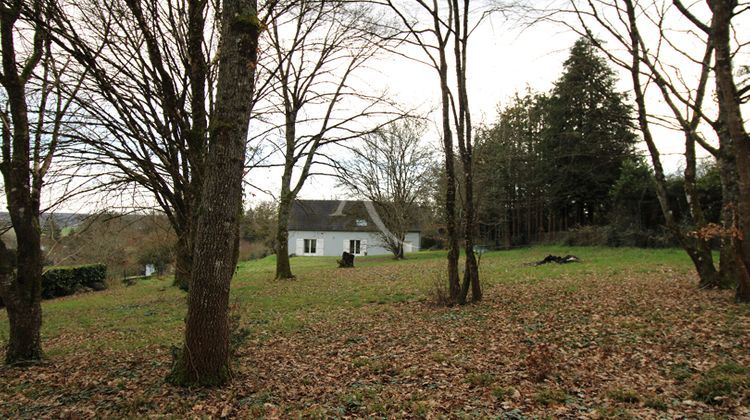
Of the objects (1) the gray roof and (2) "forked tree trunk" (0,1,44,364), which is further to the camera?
(1) the gray roof

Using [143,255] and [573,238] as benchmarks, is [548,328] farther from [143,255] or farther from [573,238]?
[143,255]

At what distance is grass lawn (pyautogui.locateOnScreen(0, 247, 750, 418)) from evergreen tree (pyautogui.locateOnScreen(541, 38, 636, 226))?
1933 cm

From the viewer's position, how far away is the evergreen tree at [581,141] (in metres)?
26.7

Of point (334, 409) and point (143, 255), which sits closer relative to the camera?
point (334, 409)

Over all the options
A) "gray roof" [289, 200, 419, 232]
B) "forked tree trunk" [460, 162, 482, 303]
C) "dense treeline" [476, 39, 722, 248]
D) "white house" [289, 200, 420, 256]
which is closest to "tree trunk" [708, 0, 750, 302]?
"forked tree trunk" [460, 162, 482, 303]

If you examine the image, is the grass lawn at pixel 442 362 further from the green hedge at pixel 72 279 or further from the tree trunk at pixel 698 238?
the green hedge at pixel 72 279

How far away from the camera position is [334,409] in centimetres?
416

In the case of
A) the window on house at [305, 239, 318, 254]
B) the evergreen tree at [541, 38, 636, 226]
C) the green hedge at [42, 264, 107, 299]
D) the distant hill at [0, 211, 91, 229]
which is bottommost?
the green hedge at [42, 264, 107, 299]

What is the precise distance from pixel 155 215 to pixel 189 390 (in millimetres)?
10103

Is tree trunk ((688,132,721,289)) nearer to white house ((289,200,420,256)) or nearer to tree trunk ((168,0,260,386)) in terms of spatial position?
tree trunk ((168,0,260,386))

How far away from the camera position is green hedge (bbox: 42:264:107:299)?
18.9m

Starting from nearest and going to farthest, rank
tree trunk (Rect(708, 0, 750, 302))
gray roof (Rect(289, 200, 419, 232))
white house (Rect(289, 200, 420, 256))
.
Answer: tree trunk (Rect(708, 0, 750, 302)), gray roof (Rect(289, 200, 419, 232)), white house (Rect(289, 200, 420, 256))

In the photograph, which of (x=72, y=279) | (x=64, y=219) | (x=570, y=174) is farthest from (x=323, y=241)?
(x=64, y=219)

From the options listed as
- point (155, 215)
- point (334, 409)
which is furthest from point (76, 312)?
point (334, 409)
